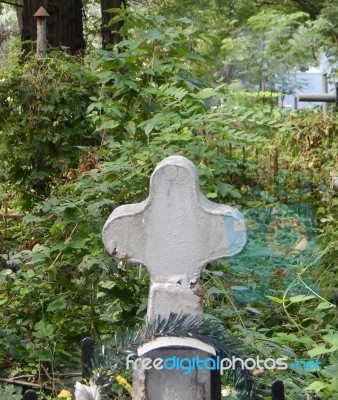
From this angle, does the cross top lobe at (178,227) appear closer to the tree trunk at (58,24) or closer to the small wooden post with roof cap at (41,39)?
the small wooden post with roof cap at (41,39)

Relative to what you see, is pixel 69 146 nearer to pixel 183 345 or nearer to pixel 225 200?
pixel 225 200

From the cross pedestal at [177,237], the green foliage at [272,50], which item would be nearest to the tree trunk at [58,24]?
the cross pedestal at [177,237]

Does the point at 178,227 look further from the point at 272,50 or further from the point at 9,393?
the point at 272,50

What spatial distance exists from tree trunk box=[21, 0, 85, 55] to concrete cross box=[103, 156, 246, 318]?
771 centimetres

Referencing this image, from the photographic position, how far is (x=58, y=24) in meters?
11.2

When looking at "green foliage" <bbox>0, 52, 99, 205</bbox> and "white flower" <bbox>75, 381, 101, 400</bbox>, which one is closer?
"white flower" <bbox>75, 381, 101, 400</bbox>

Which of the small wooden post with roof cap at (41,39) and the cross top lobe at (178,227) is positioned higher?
the small wooden post with roof cap at (41,39)

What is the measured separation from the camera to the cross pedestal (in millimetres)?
3533

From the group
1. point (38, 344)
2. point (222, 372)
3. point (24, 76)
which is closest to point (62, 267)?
point (38, 344)

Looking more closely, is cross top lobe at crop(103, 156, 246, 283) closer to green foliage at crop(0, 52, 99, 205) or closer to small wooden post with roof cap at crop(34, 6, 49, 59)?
green foliage at crop(0, 52, 99, 205)

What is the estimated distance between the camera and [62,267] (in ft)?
18.4

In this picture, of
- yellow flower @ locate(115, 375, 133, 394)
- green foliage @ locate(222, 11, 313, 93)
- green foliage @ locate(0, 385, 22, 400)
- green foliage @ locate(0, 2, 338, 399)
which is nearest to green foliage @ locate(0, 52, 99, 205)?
green foliage @ locate(0, 2, 338, 399)

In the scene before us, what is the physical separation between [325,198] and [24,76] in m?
3.45

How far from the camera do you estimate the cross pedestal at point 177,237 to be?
3533 millimetres
